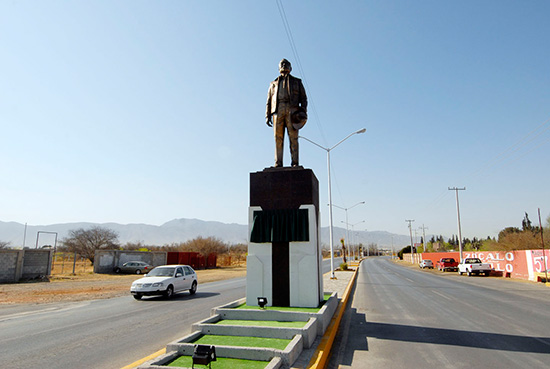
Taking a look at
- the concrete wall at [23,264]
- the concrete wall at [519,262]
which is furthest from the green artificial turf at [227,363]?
the concrete wall at [23,264]

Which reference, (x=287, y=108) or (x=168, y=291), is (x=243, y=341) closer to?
(x=287, y=108)

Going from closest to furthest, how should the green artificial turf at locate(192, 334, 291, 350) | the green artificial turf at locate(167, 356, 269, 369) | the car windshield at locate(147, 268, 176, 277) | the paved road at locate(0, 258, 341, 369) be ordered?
the green artificial turf at locate(167, 356, 269, 369), the green artificial turf at locate(192, 334, 291, 350), the paved road at locate(0, 258, 341, 369), the car windshield at locate(147, 268, 176, 277)

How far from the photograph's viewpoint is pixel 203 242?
213 feet

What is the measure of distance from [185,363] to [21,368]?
311cm

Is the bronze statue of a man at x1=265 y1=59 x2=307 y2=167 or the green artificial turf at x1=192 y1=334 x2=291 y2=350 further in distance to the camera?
the bronze statue of a man at x1=265 y1=59 x2=307 y2=167

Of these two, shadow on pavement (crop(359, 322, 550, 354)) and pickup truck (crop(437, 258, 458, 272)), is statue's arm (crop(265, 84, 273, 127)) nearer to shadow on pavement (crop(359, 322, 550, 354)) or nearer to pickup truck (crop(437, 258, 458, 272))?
shadow on pavement (crop(359, 322, 550, 354))

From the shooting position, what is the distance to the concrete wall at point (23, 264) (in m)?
25.7

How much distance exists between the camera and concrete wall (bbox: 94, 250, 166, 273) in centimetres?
3547

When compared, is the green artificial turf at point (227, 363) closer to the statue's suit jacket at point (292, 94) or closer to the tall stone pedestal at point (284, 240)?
the tall stone pedestal at point (284, 240)

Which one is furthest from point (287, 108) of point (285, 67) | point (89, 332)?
point (89, 332)

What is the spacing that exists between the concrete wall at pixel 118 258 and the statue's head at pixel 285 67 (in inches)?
1313

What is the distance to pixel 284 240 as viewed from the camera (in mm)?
8711

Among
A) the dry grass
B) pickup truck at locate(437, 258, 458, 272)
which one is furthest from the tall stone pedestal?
pickup truck at locate(437, 258, 458, 272)

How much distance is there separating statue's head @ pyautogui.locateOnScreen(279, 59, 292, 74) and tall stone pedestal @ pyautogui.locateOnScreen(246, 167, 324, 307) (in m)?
3.17
